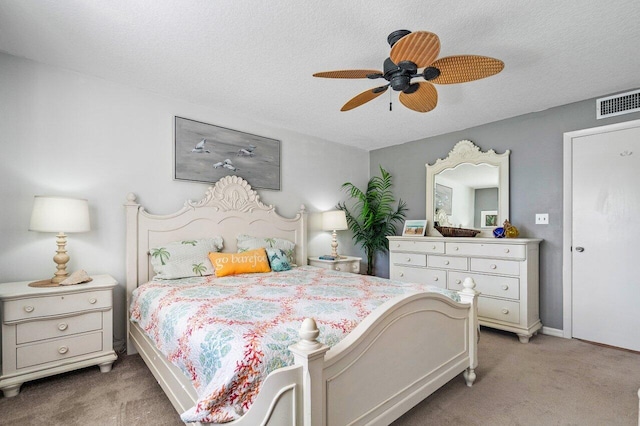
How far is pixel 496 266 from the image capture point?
125 inches

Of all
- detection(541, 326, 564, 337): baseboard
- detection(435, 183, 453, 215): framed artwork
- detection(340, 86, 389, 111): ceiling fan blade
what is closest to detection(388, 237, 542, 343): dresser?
detection(541, 326, 564, 337): baseboard

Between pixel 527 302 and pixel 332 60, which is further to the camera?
pixel 527 302

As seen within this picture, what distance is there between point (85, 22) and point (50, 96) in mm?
904

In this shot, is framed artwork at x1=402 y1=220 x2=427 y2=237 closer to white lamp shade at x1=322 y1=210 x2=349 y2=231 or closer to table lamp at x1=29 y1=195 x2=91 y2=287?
white lamp shade at x1=322 y1=210 x2=349 y2=231

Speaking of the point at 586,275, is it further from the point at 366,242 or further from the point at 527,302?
the point at 366,242

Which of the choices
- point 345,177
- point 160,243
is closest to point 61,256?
point 160,243

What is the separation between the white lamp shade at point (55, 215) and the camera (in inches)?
84.7

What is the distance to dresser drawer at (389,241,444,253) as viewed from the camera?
142 inches

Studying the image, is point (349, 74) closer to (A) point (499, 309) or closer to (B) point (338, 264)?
(B) point (338, 264)

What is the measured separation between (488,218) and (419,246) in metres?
0.85

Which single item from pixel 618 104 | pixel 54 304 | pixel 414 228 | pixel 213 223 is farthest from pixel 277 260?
pixel 618 104

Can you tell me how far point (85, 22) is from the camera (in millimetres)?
1916

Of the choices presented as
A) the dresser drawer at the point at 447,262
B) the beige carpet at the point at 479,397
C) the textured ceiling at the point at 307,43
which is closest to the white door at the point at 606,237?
the beige carpet at the point at 479,397

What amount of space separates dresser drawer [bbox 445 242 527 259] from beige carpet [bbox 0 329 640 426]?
3.04 feet
